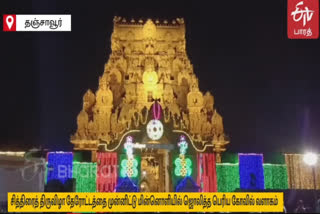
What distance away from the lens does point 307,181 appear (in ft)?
105

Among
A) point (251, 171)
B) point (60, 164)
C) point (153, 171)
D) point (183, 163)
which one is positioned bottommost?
point (153, 171)

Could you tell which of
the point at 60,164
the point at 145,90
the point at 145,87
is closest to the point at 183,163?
the point at 60,164

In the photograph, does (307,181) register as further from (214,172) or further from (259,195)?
(259,195)

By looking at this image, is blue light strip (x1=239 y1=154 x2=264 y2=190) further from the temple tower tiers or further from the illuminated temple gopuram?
the temple tower tiers

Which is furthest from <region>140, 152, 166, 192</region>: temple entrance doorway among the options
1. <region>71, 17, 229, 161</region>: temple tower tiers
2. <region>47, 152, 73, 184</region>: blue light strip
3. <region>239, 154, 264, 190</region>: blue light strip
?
<region>71, 17, 229, 161</region>: temple tower tiers

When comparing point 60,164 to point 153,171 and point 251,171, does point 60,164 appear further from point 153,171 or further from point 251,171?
point 251,171

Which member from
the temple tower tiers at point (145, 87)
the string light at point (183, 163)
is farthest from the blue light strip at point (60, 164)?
the temple tower tiers at point (145, 87)

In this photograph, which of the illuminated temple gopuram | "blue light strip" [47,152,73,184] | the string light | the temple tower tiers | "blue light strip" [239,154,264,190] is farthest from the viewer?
the temple tower tiers

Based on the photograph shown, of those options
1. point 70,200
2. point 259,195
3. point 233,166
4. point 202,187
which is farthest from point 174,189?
point 70,200

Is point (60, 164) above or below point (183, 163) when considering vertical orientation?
above

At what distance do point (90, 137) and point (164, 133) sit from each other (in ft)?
41.4

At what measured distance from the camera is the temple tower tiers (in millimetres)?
39281

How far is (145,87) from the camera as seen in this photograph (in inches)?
1625

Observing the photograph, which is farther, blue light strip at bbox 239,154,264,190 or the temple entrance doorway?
blue light strip at bbox 239,154,264,190
